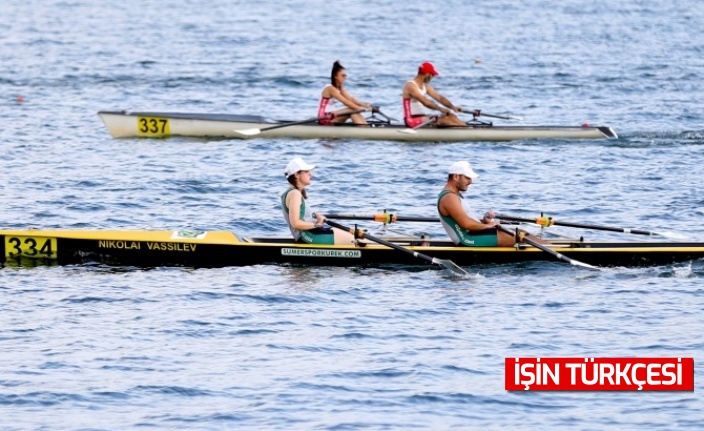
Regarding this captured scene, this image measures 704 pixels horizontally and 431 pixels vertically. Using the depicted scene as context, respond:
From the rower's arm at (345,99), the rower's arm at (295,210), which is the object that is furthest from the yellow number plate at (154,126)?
the rower's arm at (295,210)

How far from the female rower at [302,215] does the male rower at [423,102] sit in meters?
10.4

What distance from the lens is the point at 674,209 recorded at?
24578mm

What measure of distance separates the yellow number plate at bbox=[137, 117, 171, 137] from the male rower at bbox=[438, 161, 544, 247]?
13.4 m

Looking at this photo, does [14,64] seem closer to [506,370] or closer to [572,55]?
[572,55]

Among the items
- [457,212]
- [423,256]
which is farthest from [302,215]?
[457,212]

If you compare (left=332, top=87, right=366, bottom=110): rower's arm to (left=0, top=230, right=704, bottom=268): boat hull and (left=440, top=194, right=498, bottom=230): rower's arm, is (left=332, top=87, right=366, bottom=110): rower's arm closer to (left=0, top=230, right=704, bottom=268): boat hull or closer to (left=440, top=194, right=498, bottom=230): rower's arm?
(left=0, top=230, right=704, bottom=268): boat hull

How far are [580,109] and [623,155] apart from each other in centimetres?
705

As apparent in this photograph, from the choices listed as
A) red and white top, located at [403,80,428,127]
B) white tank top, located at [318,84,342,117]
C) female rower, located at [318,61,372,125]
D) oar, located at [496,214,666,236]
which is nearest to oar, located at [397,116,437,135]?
red and white top, located at [403,80,428,127]

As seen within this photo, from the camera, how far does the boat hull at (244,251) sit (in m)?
19.7

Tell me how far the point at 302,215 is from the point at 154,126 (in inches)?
511

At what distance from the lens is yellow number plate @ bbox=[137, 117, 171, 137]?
32.0 m

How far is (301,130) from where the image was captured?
31.5 metres

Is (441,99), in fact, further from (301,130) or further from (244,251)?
(244,251)

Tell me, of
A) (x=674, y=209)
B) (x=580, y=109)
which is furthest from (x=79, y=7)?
(x=674, y=209)
